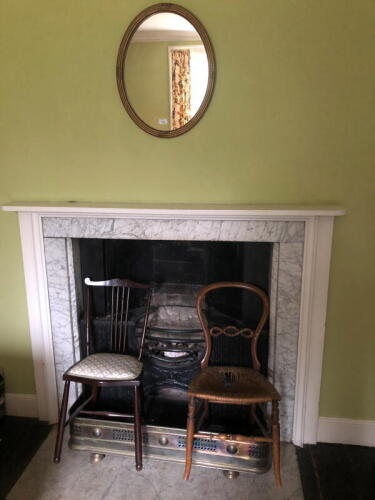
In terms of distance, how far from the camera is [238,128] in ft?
6.13

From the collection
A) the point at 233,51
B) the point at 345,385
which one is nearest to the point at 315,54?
the point at 233,51

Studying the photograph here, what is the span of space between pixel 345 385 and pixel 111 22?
Result: 2.13 metres

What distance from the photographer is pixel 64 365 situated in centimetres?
222

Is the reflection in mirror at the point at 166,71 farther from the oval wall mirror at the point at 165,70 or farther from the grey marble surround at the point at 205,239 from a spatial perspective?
the grey marble surround at the point at 205,239

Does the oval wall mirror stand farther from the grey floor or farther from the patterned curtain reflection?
the grey floor

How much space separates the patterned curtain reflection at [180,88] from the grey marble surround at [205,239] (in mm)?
484

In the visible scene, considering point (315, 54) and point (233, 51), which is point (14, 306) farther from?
point (315, 54)

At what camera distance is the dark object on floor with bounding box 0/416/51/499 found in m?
1.91

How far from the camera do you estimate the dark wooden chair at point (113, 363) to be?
1.89m

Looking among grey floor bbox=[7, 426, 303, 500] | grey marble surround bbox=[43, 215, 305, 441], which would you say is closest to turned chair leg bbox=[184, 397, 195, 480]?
grey floor bbox=[7, 426, 303, 500]

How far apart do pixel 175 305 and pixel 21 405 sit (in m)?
1.07

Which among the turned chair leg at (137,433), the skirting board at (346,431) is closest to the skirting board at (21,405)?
the turned chair leg at (137,433)

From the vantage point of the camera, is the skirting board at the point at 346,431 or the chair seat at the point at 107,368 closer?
the chair seat at the point at 107,368

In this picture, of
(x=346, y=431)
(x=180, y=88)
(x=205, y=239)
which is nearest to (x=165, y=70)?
(x=180, y=88)
